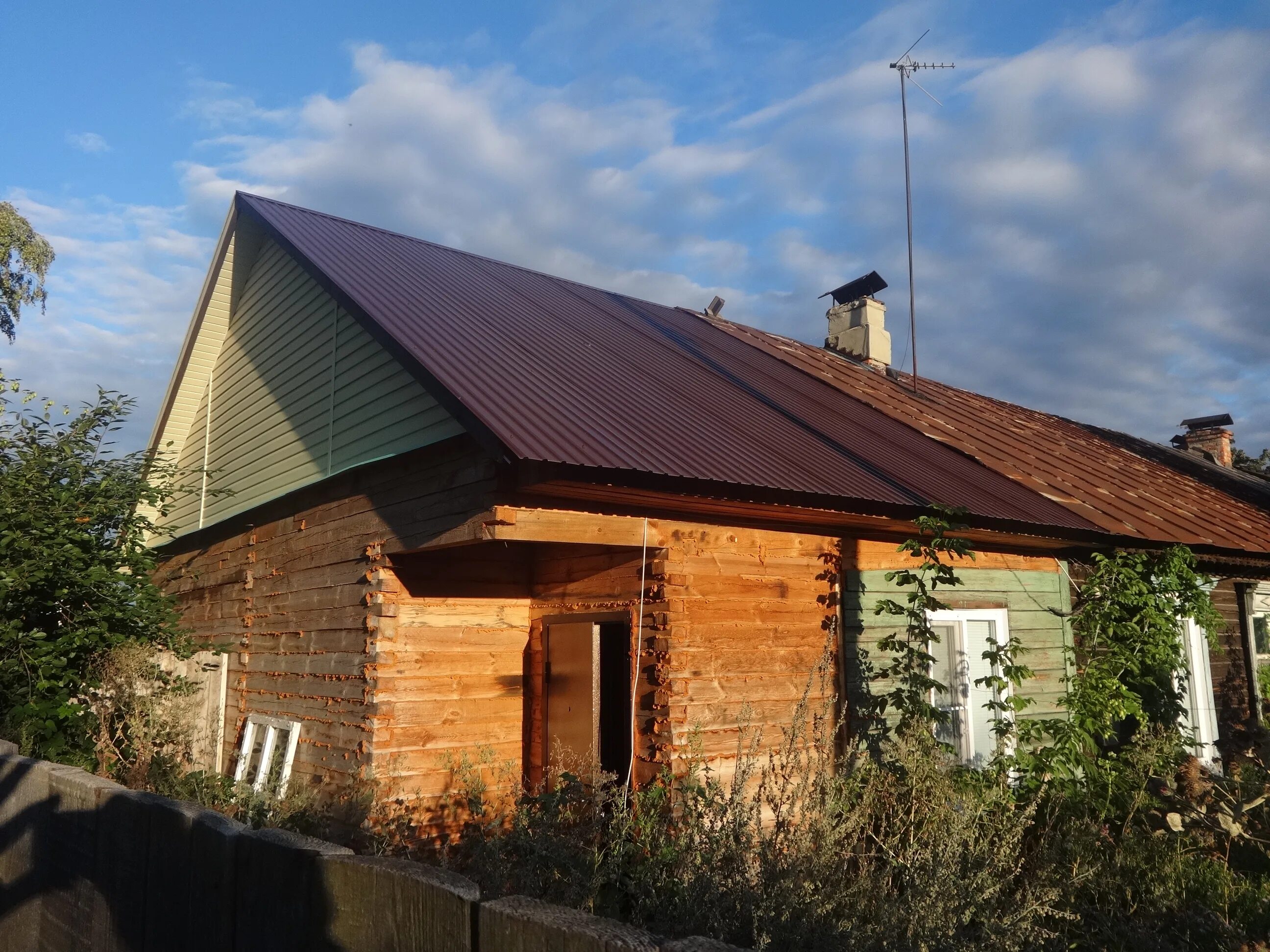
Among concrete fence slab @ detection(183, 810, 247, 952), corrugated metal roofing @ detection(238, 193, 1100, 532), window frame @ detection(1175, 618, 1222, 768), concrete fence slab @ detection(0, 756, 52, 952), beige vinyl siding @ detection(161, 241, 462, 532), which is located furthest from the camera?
window frame @ detection(1175, 618, 1222, 768)

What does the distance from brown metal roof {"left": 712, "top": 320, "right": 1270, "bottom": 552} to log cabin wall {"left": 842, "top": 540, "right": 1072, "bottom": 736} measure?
2.73 ft

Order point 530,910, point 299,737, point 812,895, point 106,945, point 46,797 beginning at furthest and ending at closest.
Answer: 1. point 299,737
2. point 46,797
3. point 106,945
4. point 812,895
5. point 530,910

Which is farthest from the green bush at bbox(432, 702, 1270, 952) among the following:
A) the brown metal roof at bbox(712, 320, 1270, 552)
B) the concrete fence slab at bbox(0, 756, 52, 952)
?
the brown metal roof at bbox(712, 320, 1270, 552)

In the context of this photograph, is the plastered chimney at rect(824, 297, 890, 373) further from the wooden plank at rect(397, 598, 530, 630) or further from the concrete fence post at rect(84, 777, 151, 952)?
the concrete fence post at rect(84, 777, 151, 952)

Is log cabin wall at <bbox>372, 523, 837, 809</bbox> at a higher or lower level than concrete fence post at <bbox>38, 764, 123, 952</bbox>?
higher

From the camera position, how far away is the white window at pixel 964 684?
27.0ft

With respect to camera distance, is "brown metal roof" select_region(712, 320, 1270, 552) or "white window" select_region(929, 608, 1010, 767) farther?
"brown metal roof" select_region(712, 320, 1270, 552)

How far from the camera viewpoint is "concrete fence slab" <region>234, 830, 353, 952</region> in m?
3.09

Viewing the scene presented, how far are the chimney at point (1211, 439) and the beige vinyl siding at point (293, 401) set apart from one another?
17611 mm

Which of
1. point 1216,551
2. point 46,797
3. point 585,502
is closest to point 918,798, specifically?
point 585,502

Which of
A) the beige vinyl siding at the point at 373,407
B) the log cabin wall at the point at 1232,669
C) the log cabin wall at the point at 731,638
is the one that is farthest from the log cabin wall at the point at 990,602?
the beige vinyl siding at the point at 373,407

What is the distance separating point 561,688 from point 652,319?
6160 mm

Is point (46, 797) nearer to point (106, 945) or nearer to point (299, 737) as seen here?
point (106, 945)

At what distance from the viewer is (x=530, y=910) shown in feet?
8.22
